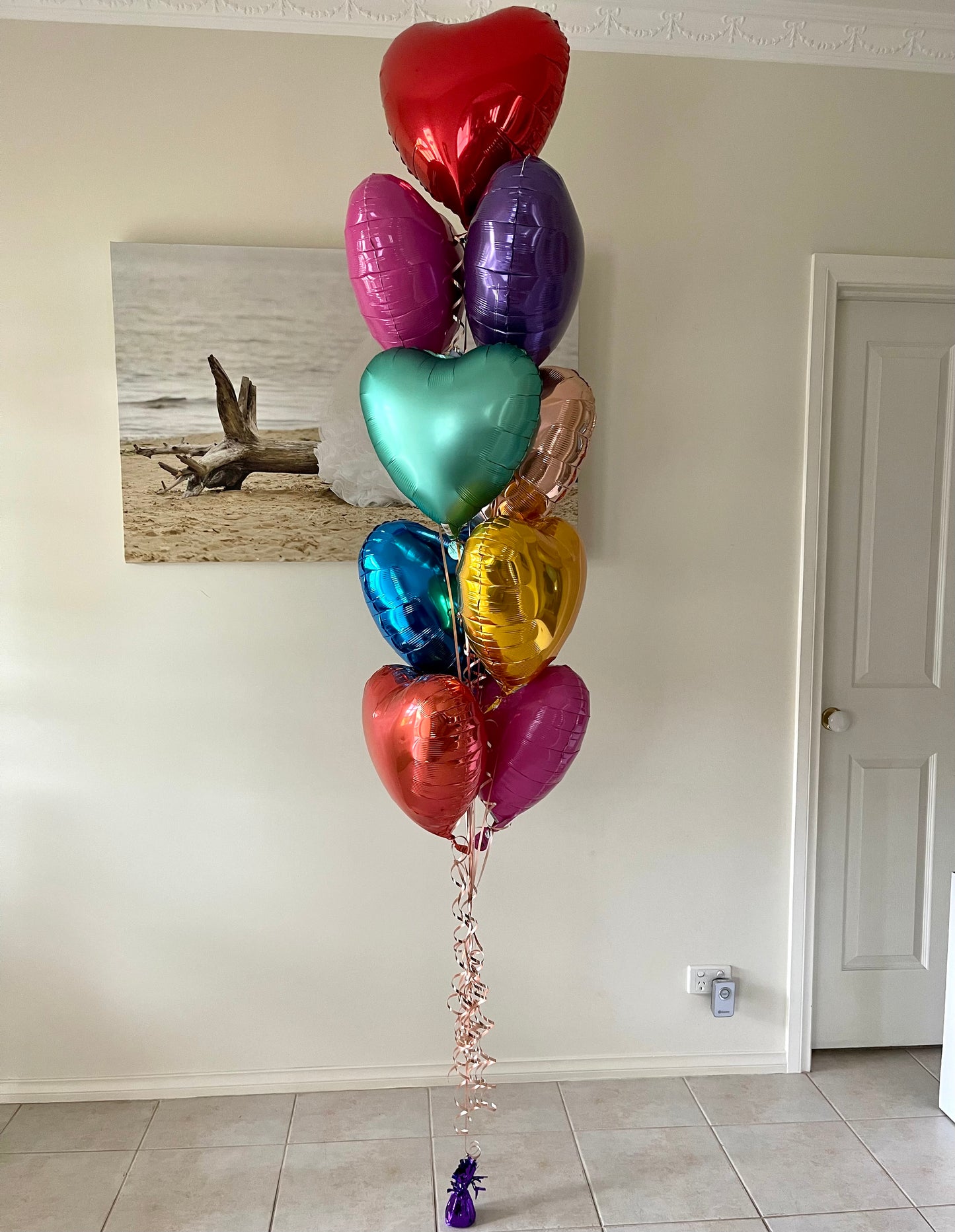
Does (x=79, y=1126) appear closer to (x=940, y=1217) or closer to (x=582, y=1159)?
(x=582, y=1159)

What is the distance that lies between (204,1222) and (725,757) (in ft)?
4.90

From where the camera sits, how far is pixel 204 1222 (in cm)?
176

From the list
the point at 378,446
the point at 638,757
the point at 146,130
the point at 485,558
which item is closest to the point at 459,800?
the point at 485,558

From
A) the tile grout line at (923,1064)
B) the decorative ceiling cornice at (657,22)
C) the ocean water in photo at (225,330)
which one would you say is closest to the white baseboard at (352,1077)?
the tile grout line at (923,1064)

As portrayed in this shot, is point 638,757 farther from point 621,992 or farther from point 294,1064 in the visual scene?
point 294,1064

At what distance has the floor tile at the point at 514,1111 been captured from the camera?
205 cm

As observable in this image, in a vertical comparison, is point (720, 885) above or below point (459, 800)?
below

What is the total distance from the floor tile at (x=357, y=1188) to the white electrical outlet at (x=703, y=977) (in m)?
0.74

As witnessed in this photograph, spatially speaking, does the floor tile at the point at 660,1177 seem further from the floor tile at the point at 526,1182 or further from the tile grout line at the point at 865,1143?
the tile grout line at the point at 865,1143

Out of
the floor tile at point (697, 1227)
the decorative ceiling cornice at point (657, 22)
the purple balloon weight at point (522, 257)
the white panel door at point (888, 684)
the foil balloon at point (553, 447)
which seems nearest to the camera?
the purple balloon weight at point (522, 257)

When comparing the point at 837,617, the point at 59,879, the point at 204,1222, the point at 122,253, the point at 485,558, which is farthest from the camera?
the point at 837,617

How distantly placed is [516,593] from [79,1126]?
1665 mm

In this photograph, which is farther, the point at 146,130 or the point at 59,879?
the point at 59,879

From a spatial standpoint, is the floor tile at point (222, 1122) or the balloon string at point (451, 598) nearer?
the balloon string at point (451, 598)
